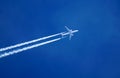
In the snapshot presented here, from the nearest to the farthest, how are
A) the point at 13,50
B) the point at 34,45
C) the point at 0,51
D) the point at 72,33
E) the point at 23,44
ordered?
1. the point at 0,51
2. the point at 13,50
3. the point at 23,44
4. the point at 34,45
5. the point at 72,33

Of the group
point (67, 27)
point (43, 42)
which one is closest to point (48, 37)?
point (43, 42)

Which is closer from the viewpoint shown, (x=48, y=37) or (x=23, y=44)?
(x=23, y=44)

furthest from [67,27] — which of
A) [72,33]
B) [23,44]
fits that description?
[23,44]

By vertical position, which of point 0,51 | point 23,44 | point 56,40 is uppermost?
point 56,40

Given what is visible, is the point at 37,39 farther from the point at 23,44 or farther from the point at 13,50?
the point at 13,50

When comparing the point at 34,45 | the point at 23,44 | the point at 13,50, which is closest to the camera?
the point at 13,50

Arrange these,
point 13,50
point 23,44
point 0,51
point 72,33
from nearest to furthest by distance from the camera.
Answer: point 0,51 → point 13,50 → point 23,44 → point 72,33

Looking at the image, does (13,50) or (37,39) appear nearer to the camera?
(13,50)

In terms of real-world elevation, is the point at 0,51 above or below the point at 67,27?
below

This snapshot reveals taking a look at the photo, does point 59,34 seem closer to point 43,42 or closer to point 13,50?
point 43,42
